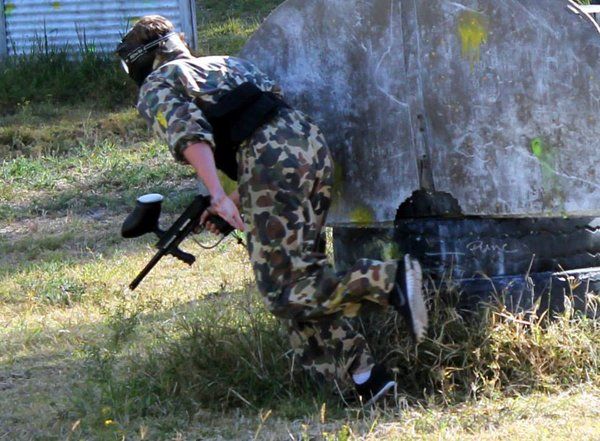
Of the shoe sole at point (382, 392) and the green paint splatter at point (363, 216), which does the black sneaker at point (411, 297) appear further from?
the green paint splatter at point (363, 216)

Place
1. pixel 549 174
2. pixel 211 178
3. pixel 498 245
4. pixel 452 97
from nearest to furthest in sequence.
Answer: pixel 211 178 → pixel 549 174 → pixel 452 97 → pixel 498 245

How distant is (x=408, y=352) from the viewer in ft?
16.4

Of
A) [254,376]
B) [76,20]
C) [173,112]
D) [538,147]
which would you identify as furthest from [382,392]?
[76,20]

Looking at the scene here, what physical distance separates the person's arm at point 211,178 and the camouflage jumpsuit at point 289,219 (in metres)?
0.04

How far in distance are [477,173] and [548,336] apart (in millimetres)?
754

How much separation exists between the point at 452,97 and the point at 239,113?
930 millimetres

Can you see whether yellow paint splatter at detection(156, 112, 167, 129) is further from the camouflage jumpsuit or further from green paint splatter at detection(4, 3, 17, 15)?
green paint splatter at detection(4, 3, 17, 15)

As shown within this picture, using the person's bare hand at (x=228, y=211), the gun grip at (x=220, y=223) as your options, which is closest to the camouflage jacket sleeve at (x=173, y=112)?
the person's bare hand at (x=228, y=211)

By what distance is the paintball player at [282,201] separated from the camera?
188 inches

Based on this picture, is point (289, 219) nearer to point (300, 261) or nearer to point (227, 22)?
point (300, 261)

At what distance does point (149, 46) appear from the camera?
521 centimetres

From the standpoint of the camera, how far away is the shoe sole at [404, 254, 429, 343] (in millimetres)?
4662

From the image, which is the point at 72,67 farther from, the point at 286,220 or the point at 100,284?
the point at 286,220

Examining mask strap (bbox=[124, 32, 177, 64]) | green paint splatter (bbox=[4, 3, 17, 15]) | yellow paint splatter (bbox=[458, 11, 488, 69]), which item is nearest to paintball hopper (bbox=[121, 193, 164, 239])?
mask strap (bbox=[124, 32, 177, 64])
